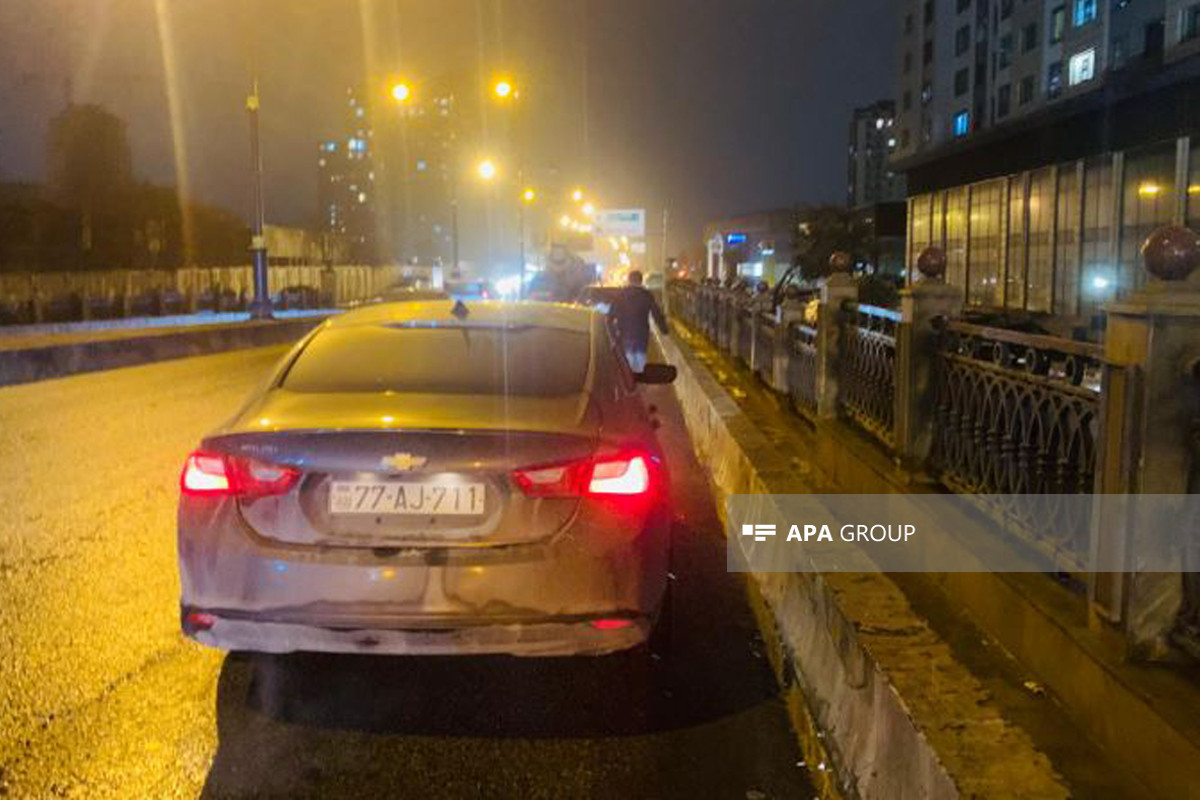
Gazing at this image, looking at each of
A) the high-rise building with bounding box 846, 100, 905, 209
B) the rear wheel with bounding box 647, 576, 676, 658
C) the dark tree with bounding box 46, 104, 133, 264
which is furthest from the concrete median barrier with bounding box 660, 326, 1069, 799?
the high-rise building with bounding box 846, 100, 905, 209

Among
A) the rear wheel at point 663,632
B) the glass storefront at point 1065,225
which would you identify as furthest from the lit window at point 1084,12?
the rear wheel at point 663,632

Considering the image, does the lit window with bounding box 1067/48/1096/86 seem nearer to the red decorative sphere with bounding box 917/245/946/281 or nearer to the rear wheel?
the red decorative sphere with bounding box 917/245/946/281

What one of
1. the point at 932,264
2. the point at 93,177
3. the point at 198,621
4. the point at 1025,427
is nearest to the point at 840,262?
the point at 932,264

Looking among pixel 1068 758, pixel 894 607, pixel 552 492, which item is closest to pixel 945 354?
pixel 894 607

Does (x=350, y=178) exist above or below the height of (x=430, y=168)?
above

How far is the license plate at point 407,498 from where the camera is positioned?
400cm

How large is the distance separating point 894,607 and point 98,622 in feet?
12.1

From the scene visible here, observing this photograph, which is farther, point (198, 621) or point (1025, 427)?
point (1025, 427)

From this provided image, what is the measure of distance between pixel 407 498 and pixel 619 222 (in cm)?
7735

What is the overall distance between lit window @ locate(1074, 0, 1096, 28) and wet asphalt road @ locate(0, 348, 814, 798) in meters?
53.8

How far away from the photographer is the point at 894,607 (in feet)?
12.7

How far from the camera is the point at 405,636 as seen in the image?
3988 millimetres

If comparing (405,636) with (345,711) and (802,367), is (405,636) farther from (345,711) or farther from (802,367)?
(802,367)

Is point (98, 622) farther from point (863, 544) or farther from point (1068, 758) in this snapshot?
point (1068, 758)
